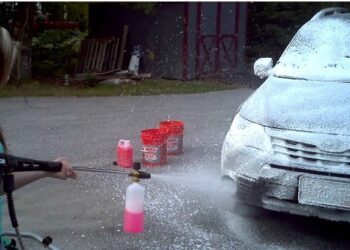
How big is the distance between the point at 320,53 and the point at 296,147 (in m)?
1.78

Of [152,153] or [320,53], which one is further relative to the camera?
[152,153]

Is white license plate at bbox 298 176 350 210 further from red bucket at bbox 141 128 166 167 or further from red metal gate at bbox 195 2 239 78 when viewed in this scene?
red metal gate at bbox 195 2 239 78

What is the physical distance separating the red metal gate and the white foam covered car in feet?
35.3

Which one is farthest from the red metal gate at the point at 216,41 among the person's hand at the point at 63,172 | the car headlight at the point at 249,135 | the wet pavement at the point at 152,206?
the person's hand at the point at 63,172

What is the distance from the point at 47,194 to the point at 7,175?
3.67m

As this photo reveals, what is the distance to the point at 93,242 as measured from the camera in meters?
4.69

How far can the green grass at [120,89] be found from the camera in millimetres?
13148

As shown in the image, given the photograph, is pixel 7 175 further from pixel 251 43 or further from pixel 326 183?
pixel 251 43

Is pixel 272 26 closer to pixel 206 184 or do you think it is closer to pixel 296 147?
pixel 206 184

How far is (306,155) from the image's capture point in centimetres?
474

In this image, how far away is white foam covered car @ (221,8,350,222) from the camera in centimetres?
462

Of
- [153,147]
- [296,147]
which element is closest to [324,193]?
[296,147]

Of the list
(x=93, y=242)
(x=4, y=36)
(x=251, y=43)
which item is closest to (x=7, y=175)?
(x=4, y=36)

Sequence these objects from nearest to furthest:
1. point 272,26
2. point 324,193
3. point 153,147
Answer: point 324,193
point 153,147
point 272,26
